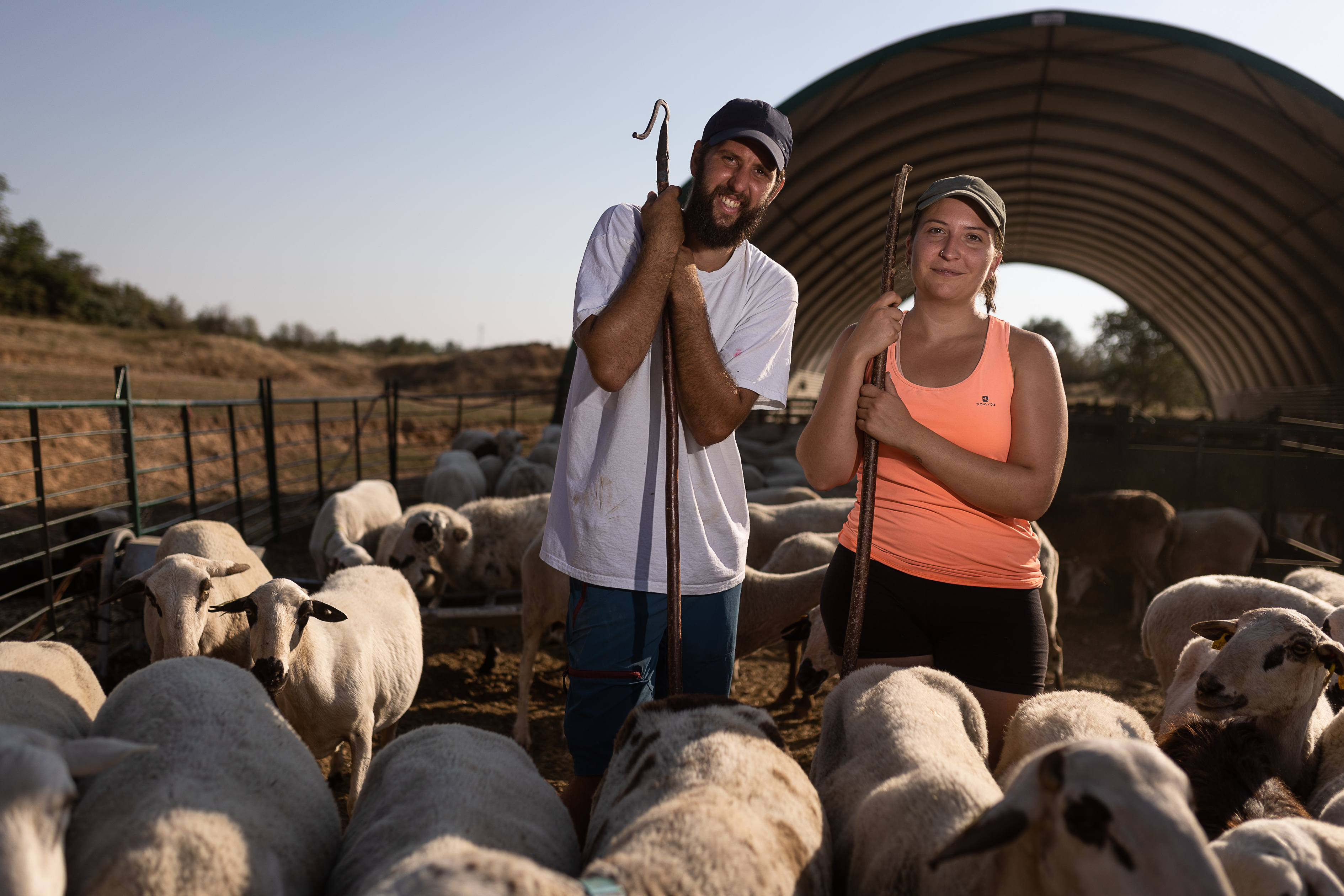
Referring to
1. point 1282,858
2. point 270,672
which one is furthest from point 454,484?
point 1282,858

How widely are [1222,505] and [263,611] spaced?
11.0m

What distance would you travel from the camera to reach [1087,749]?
1.32 meters

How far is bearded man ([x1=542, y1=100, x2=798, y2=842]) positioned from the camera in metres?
2.20

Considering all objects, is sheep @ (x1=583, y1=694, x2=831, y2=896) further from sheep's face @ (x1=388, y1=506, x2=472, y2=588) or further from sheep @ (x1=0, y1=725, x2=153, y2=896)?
sheep's face @ (x1=388, y1=506, x2=472, y2=588)

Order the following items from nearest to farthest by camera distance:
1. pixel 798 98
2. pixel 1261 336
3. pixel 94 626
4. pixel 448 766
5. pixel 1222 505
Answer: pixel 448 766 < pixel 94 626 < pixel 1222 505 < pixel 798 98 < pixel 1261 336

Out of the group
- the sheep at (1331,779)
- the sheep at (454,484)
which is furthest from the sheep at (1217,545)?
the sheep at (454,484)

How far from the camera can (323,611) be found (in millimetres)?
3598

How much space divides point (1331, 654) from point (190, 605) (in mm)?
4807

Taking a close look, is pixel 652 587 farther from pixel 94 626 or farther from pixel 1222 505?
pixel 1222 505

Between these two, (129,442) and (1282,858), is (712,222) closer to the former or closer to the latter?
(1282,858)

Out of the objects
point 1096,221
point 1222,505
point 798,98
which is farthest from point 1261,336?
point 798,98

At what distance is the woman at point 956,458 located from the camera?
7.43ft

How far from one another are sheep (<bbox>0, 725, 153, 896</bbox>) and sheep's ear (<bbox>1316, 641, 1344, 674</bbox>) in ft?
11.4

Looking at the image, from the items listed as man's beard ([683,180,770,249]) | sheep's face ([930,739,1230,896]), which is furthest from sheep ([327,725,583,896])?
man's beard ([683,180,770,249])
